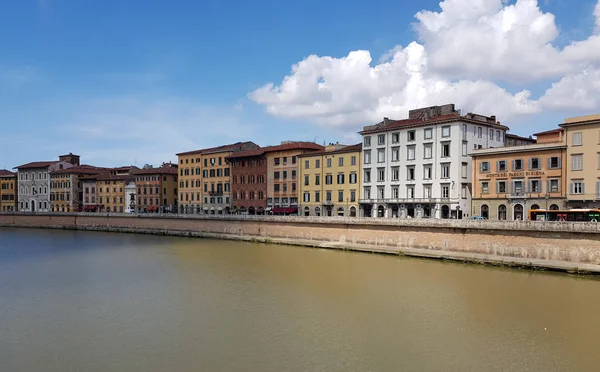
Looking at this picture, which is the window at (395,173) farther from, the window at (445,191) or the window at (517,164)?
the window at (517,164)

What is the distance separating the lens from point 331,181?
6712 cm

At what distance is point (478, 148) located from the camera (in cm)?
5581

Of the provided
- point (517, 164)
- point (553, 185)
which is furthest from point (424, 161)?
point (553, 185)

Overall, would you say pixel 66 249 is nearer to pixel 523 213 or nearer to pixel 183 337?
pixel 183 337

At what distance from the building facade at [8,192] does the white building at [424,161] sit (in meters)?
88.0

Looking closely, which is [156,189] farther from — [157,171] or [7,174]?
[7,174]

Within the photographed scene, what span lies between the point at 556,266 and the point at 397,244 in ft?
48.0

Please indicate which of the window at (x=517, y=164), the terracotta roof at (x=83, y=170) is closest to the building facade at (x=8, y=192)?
the terracotta roof at (x=83, y=170)

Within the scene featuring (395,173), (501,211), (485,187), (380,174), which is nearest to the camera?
(501,211)

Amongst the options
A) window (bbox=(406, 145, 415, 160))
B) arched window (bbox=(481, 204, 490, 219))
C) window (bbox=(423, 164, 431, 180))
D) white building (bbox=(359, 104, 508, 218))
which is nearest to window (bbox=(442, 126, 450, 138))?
white building (bbox=(359, 104, 508, 218))

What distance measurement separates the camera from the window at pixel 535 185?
46.9 meters

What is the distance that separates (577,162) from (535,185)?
4.49m

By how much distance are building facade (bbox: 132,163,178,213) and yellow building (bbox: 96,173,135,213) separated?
5.00 meters

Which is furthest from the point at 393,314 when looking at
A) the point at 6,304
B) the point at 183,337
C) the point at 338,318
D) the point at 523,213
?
the point at 523,213
